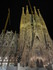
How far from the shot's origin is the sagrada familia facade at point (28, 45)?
450 inches

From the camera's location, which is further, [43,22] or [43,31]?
[43,22]

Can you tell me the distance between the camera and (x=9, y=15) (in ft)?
62.3

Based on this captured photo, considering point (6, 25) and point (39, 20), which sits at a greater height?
point (39, 20)

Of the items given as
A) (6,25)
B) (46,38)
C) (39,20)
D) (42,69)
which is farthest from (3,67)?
(6,25)

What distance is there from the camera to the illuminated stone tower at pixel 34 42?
11.4m

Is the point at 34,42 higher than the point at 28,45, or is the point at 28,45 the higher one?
the point at 34,42

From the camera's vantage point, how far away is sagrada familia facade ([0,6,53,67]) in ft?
37.5

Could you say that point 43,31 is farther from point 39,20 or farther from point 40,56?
point 40,56

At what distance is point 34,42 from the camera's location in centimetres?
1251

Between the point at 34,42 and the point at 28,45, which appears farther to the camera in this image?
the point at 28,45

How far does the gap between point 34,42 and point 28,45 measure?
0.74 meters

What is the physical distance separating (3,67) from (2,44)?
362cm

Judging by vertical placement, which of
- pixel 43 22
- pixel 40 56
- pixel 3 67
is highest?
pixel 43 22

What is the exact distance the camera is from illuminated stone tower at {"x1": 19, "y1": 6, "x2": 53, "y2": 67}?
11391mm
